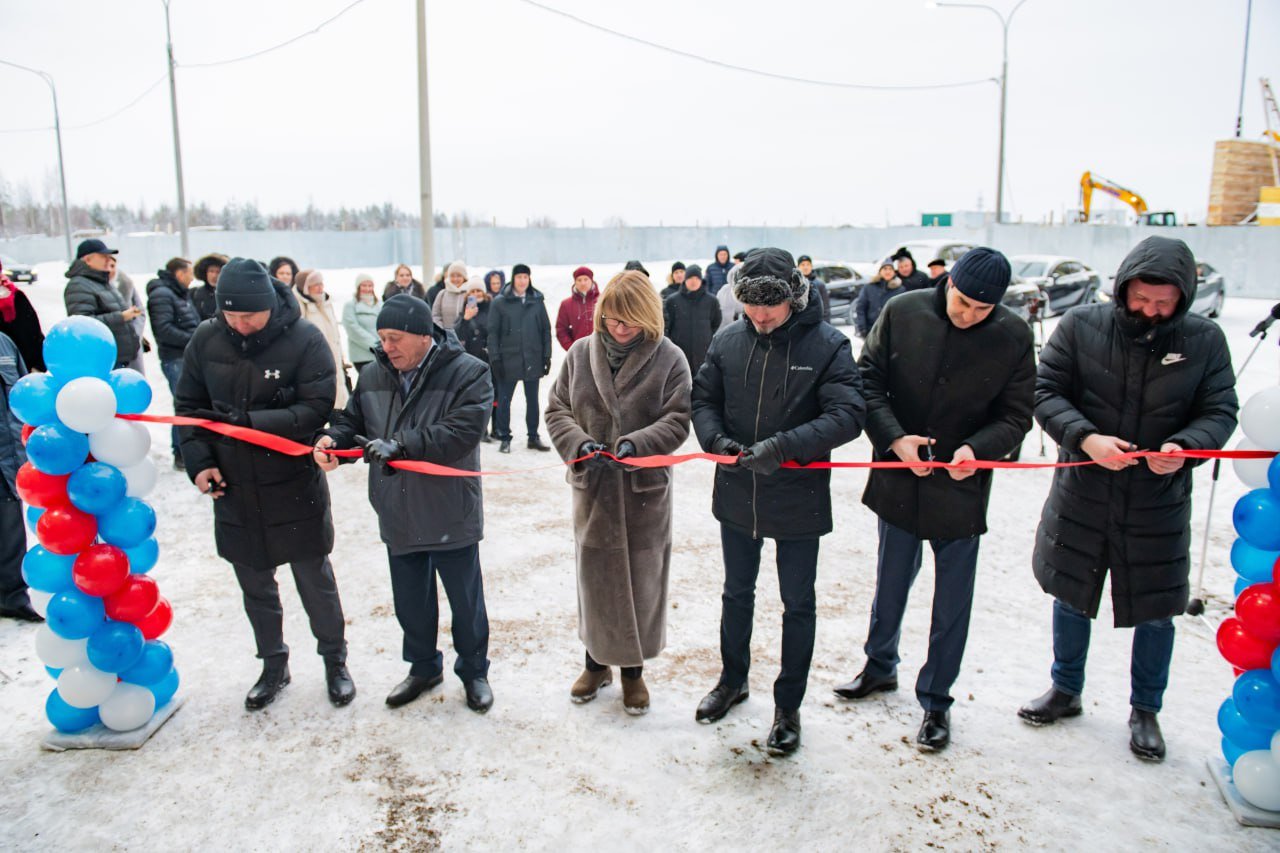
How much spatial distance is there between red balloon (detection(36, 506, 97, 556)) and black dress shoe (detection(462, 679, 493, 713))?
178 cm

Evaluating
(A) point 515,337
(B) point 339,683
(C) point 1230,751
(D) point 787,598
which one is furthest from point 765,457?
(A) point 515,337

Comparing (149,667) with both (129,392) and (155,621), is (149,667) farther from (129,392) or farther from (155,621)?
(129,392)

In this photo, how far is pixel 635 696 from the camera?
388 cm

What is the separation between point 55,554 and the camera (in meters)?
3.59

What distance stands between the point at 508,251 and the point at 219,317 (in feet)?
99.4

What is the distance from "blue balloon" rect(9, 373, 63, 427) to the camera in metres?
3.46

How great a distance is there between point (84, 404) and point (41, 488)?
0.44 m

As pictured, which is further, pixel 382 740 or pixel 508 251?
pixel 508 251

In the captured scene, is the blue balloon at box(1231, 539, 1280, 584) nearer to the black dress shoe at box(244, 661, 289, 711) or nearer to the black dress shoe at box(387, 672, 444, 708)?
the black dress shoe at box(387, 672, 444, 708)

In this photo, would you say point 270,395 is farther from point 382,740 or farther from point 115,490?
point 382,740

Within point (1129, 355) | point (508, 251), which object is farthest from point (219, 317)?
point (508, 251)

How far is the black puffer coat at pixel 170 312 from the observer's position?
7625 millimetres

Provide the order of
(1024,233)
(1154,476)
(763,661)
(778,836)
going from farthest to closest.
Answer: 1. (1024,233)
2. (763,661)
3. (1154,476)
4. (778,836)

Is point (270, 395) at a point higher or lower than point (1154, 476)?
higher
